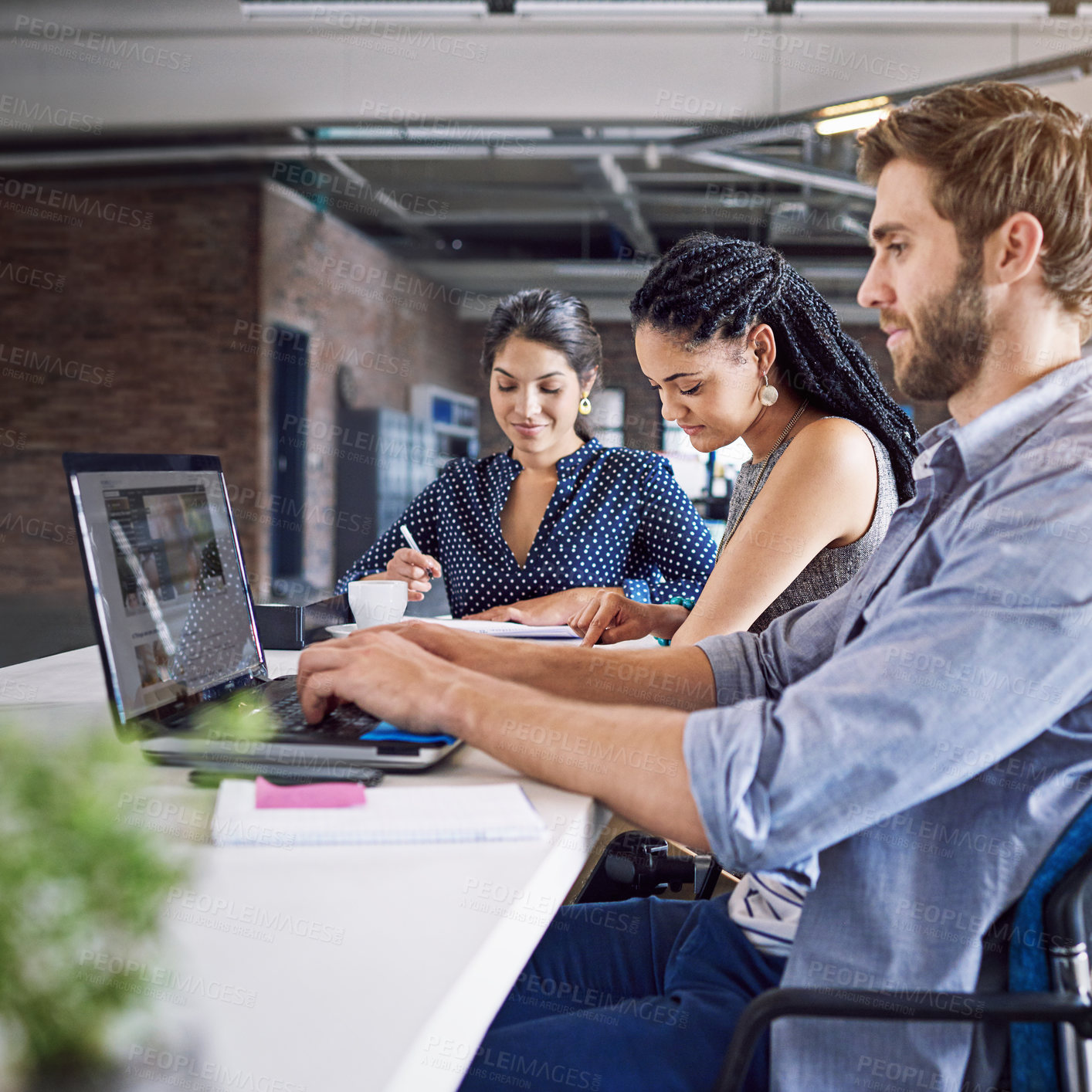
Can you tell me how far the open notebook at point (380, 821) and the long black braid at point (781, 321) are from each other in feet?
3.43

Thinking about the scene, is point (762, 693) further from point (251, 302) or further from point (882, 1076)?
point (251, 302)

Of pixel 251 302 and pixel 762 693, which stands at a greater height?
pixel 251 302

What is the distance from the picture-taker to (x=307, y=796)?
0.84 metres

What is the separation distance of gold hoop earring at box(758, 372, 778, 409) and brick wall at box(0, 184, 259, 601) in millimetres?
6763

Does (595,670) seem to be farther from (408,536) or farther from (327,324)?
(327,324)

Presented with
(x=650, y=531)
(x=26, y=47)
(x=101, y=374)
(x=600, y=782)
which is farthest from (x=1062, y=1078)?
(x=101, y=374)

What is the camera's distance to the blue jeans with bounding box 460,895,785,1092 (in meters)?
0.86

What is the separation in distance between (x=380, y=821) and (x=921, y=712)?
41 centimetres

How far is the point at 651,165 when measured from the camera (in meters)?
8.02

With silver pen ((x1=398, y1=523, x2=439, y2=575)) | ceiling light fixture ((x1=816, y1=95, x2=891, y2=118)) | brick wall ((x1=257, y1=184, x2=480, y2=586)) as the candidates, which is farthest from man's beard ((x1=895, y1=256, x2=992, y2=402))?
brick wall ((x1=257, y1=184, x2=480, y2=586))

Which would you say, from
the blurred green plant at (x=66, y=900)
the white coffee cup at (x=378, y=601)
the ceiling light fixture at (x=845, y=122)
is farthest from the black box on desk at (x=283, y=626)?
the ceiling light fixture at (x=845, y=122)

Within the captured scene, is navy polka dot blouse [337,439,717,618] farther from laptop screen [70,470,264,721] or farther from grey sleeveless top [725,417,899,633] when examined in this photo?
laptop screen [70,470,264,721]

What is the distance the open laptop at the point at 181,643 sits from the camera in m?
0.95

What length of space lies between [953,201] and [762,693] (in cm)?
57
